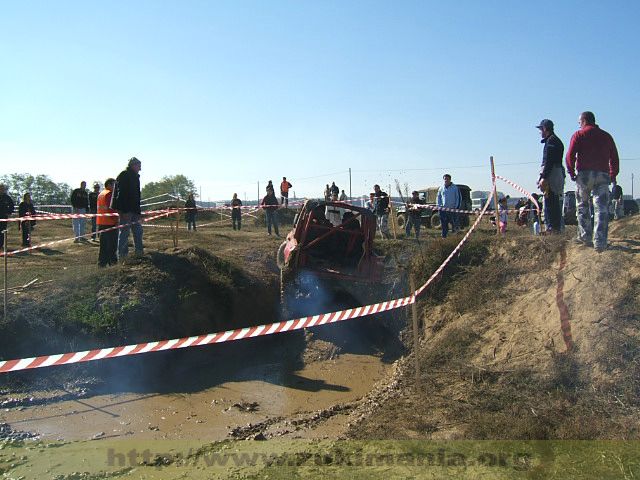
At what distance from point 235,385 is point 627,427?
19.0 ft

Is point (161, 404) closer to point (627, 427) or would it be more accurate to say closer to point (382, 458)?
point (382, 458)

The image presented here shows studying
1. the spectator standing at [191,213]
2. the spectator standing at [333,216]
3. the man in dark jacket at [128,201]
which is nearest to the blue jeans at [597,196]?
the spectator standing at [333,216]

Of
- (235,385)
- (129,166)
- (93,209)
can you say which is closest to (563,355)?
(235,385)

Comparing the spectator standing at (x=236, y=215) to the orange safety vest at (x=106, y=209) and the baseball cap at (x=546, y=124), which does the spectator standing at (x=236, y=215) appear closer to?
the orange safety vest at (x=106, y=209)

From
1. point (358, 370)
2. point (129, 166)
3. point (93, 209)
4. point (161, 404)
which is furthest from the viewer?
point (93, 209)

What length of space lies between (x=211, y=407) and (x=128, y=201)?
5155 millimetres

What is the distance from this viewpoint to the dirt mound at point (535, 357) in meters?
A: 5.54

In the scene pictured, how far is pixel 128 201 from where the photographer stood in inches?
446

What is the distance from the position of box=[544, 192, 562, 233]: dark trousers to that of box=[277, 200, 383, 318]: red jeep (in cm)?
336

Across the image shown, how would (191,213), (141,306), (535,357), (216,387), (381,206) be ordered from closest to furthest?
(535,357) < (216,387) < (141,306) < (381,206) < (191,213)

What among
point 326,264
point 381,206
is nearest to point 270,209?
point 381,206

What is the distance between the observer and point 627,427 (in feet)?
16.8

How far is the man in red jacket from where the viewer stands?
778 cm

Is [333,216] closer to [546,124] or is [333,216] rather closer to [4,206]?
[546,124]
